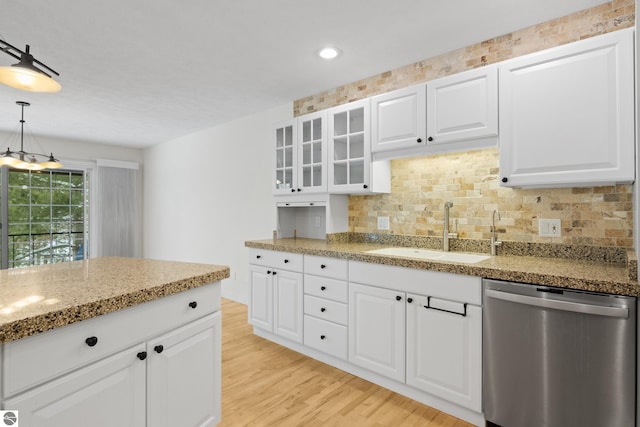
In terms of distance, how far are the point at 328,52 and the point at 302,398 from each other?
8.28 ft

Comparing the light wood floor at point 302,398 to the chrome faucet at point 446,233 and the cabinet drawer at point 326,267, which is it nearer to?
the cabinet drawer at point 326,267

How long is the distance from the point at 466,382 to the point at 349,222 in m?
1.76

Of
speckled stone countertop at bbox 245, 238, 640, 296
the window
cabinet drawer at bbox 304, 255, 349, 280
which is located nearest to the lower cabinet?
cabinet drawer at bbox 304, 255, 349, 280

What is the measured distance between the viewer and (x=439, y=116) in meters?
2.36

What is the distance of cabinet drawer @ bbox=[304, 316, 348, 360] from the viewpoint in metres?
2.55

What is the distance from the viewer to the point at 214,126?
4883mm

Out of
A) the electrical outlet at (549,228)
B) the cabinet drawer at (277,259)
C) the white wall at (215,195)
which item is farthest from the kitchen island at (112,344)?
the white wall at (215,195)

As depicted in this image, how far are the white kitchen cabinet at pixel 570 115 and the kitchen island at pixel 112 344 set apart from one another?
1.89m

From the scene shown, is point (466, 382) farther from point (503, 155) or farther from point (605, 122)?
point (605, 122)

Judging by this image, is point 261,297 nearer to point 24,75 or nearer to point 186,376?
point 186,376

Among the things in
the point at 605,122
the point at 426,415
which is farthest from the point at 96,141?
the point at 605,122

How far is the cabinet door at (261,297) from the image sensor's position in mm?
3086
